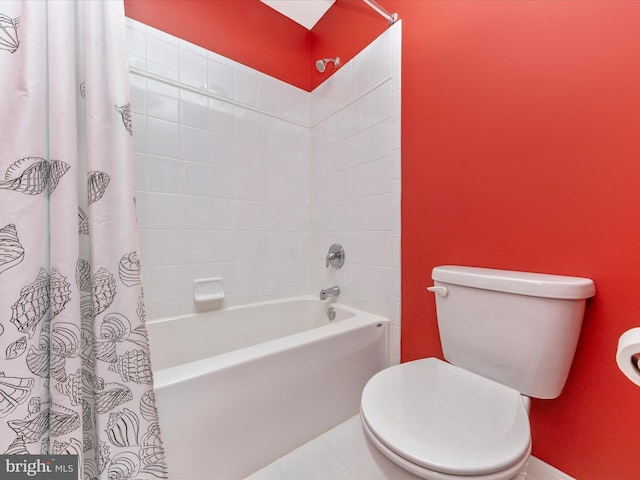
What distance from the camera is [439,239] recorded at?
1.11 m

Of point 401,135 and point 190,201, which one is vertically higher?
point 401,135

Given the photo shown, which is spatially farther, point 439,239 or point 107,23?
point 439,239

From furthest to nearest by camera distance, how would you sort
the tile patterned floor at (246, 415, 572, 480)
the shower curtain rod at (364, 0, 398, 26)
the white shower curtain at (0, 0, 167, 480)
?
the shower curtain rod at (364, 0, 398, 26) < the tile patterned floor at (246, 415, 572, 480) < the white shower curtain at (0, 0, 167, 480)

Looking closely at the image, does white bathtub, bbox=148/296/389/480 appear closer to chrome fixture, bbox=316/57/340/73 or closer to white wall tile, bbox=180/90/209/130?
A: white wall tile, bbox=180/90/209/130

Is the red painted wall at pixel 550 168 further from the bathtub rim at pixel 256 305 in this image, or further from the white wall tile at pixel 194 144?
the white wall tile at pixel 194 144

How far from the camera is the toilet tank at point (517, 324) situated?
0.70 m

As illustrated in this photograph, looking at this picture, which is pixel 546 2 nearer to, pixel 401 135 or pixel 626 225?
pixel 401 135

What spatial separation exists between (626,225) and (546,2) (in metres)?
0.71

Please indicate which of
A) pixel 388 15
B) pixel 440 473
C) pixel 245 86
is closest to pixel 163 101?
pixel 245 86

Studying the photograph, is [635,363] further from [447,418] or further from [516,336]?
[447,418]

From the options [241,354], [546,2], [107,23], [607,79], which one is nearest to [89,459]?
[241,354]

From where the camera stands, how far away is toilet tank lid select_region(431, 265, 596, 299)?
0.69 meters

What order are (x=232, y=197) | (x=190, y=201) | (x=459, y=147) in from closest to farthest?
(x=459, y=147), (x=190, y=201), (x=232, y=197)

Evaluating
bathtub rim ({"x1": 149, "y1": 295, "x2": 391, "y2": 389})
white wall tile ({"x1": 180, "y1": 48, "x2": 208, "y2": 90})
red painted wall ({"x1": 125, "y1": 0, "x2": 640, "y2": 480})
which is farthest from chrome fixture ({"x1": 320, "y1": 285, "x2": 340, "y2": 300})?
white wall tile ({"x1": 180, "y1": 48, "x2": 208, "y2": 90})
